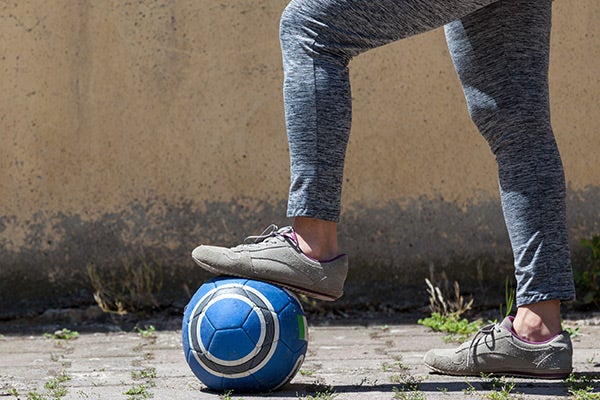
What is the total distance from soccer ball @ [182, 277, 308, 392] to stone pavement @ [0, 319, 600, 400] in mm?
62

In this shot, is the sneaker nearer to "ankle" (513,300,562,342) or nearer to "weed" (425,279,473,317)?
"ankle" (513,300,562,342)

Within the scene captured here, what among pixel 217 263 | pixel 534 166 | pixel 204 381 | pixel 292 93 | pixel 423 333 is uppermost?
pixel 292 93

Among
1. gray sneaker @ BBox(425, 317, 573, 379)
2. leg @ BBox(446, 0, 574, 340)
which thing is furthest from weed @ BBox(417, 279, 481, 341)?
leg @ BBox(446, 0, 574, 340)

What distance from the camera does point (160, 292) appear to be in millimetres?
5516

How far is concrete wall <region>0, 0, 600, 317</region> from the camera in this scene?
17.9 feet

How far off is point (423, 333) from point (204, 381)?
1969mm

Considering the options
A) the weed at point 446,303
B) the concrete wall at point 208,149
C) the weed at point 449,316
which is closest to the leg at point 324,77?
the weed at point 449,316

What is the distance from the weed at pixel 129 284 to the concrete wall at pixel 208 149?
45 millimetres

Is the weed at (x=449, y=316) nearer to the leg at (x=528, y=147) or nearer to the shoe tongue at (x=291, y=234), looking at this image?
the leg at (x=528, y=147)

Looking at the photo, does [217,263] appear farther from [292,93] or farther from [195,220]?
[195,220]

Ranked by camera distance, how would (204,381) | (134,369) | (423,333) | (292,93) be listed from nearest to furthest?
(292,93) → (204,381) → (134,369) → (423,333)

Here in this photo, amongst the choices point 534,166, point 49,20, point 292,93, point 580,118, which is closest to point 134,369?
point 292,93

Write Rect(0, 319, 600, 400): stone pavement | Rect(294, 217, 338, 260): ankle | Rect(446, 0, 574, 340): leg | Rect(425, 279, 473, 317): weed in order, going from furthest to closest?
1. Rect(425, 279, 473, 317): weed
2. Rect(446, 0, 574, 340): leg
3. Rect(0, 319, 600, 400): stone pavement
4. Rect(294, 217, 338, 260): ankle

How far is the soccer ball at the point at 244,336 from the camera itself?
123 inches
